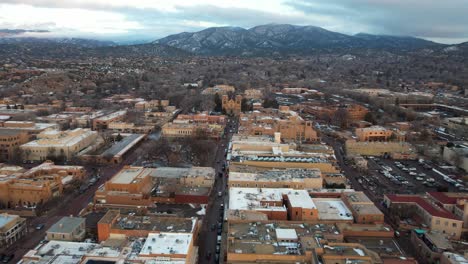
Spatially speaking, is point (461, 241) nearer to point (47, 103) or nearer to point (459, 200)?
point (459, 200)

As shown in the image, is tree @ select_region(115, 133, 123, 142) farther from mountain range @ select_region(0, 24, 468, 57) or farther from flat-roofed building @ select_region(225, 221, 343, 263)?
mountain range @ select_region(0, 24, 468, 57)

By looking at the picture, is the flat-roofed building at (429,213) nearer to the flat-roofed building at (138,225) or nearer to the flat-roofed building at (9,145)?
the flat-roofed building at (138,225)

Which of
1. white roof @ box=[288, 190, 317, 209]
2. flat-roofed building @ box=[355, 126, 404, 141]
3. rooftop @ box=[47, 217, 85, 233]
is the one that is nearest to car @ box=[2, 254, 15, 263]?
rooftop @ box=[47, 217, 85, 233]

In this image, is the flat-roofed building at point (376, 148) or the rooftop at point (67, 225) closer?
the rooftop at point (67, 225)

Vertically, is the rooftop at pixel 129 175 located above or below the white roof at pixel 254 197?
below

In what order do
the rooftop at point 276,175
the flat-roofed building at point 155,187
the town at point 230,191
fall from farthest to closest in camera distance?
the rooftop at point 276,175
the flat-roofed building at point 155,187
the town at point 230,191

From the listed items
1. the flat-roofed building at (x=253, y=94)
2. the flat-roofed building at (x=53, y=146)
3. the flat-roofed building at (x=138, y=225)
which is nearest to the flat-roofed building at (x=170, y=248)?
the flat-roofed building at (x=138, y=225)
